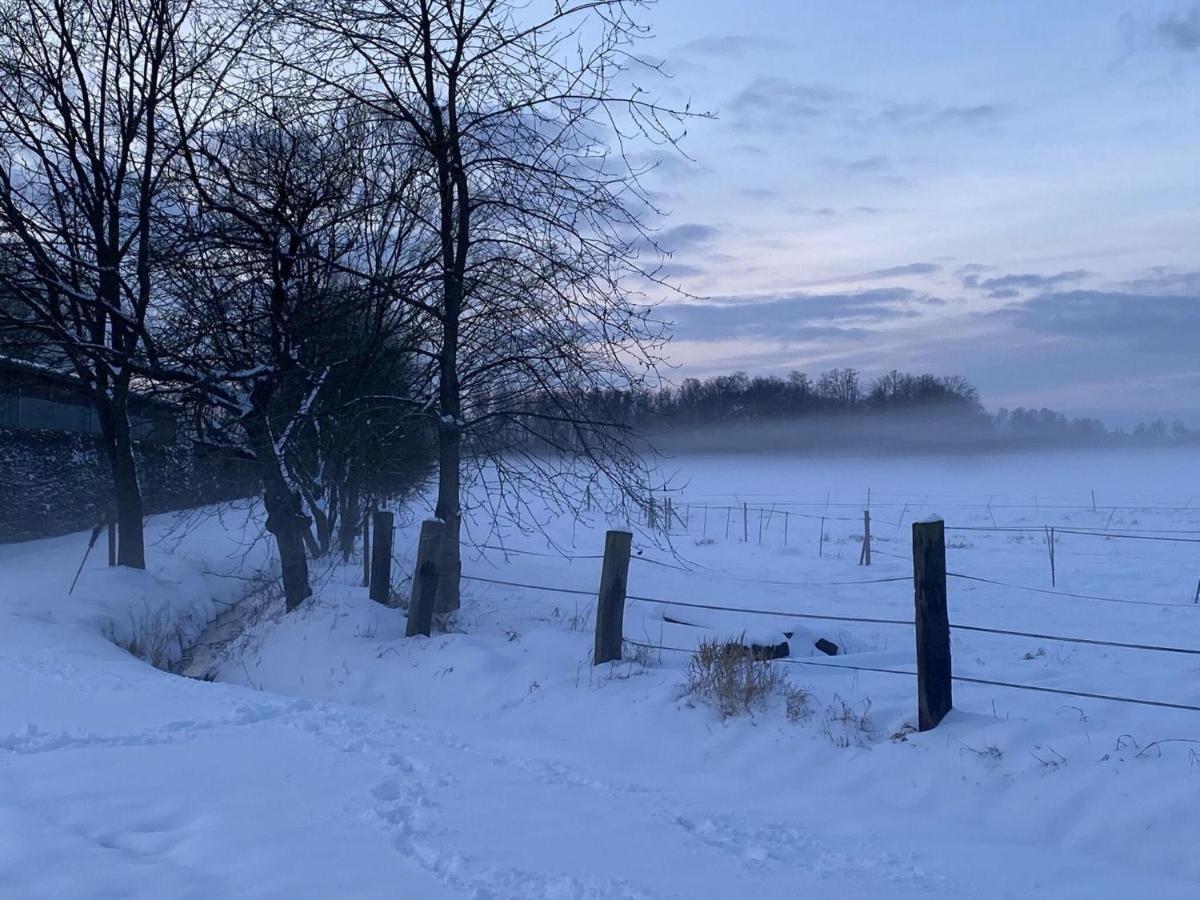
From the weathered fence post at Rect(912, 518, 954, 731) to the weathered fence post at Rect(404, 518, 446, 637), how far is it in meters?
5.08

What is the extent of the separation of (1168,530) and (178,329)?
3233cm

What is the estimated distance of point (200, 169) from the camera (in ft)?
41.4

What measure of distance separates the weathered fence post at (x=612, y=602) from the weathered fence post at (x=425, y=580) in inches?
86.6

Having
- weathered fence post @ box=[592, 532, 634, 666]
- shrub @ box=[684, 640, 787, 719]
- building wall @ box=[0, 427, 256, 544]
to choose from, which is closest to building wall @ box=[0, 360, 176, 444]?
building wall @ box=[0, 427, 256, 544]

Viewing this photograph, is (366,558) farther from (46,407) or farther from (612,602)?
(46,407)

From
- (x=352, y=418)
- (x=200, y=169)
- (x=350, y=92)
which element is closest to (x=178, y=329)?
(x=200, y=169)

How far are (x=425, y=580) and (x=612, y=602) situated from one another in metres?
2.43

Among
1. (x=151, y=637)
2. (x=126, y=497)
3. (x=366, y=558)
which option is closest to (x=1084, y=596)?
(x=366, y=558)

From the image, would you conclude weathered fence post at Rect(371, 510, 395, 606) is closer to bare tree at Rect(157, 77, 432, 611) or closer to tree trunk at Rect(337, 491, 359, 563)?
bare tree at Rect(157, 77, 432, 611)

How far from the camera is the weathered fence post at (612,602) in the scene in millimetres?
8711

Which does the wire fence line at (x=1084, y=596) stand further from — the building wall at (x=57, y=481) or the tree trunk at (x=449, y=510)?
the building wall at (x=57, y=481)

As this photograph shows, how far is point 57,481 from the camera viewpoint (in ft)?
83.5

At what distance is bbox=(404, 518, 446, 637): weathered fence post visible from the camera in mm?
10227

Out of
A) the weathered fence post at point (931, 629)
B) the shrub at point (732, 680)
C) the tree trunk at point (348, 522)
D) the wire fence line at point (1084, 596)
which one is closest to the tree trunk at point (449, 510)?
the shrub at point (732, 680)
